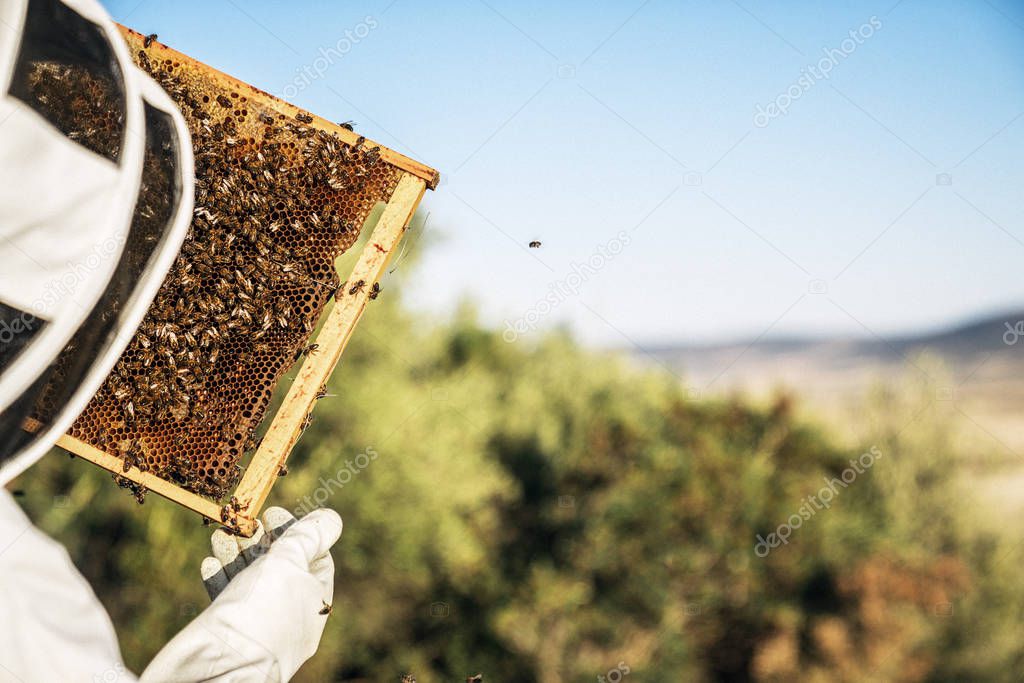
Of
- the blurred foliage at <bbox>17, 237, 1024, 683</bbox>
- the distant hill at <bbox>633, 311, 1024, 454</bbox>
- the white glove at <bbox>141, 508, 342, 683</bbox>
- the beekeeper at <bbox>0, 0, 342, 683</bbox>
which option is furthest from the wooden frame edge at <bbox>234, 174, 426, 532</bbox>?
the distant hill at <bbox>633, 311, 1024, 454</bbox>

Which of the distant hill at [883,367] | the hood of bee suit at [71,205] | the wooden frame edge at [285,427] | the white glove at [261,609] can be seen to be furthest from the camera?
the distant hill at [883,367]

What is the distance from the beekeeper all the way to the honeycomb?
1.95 ft

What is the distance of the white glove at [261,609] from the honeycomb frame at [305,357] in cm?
36

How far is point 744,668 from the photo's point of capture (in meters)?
8.14

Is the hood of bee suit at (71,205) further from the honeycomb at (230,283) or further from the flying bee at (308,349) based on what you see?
the flying bee at (308,349)

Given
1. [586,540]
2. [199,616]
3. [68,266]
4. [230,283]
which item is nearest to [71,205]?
[68,266]

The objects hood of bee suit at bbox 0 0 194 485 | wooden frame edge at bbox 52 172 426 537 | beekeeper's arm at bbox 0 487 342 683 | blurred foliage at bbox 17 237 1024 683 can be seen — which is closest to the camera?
hood of bee suit at bbox 0 0 194 485

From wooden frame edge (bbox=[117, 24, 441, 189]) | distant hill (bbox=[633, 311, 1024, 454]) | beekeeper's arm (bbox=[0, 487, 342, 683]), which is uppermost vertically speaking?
distant hill (bbox=[633, 311, 1024, 454])

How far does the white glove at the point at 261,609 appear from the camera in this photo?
2.53 meters

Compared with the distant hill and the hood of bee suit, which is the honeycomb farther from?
the distant hill

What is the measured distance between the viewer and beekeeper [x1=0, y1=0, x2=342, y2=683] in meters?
1.60

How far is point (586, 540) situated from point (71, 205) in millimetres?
7102

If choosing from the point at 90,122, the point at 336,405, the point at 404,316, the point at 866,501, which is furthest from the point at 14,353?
the point at 866,501

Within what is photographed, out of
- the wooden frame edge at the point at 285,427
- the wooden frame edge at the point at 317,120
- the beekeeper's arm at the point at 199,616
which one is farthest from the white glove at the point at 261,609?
the wooden frame edge at the point at 317,120
